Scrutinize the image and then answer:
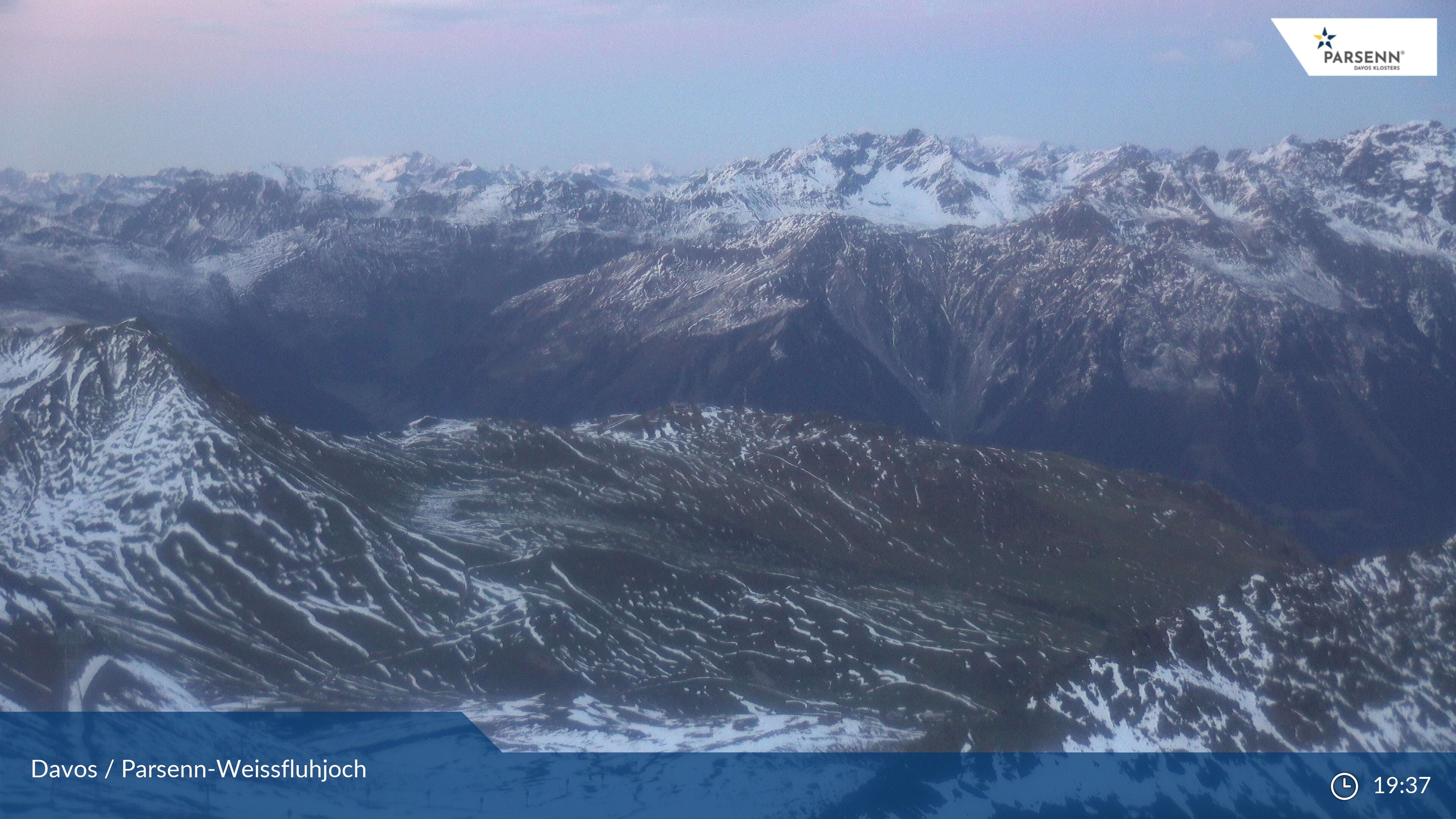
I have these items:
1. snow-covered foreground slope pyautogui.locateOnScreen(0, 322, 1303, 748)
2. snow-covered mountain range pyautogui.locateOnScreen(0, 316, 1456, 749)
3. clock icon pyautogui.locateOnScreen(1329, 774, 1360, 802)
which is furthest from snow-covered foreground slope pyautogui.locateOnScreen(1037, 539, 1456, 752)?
snow-covered foreground slope pyautogui.locateOnScreen(0, 322, 1303, 748)

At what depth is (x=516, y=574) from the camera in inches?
4395

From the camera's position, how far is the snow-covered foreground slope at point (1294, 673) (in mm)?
66000

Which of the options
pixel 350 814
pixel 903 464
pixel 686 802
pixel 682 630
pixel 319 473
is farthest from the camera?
pixel 903 464

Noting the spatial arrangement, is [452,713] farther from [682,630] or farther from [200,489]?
[200,489]

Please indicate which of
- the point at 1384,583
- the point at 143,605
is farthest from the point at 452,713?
the point at 1384,583

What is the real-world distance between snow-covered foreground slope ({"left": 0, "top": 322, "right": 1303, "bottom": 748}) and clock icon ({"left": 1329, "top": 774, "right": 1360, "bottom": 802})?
18950mm

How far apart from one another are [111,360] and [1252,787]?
110m

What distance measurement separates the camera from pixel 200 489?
10625 centimetres

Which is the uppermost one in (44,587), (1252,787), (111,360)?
(111,360)

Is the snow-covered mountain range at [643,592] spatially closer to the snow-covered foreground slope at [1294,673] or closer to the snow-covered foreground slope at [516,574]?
the snow-covered foreground slope at [1294,673]
